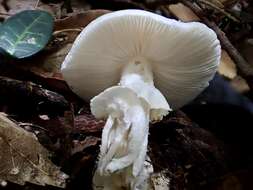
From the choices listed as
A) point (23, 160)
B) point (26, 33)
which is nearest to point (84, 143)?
point (23, 160)

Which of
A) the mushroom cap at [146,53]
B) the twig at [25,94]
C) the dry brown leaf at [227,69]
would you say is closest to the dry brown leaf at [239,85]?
the dry brown leaf at [227,69]

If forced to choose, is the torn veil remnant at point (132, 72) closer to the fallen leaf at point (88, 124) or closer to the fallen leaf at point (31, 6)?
the fallen leaf at point (88, 124)

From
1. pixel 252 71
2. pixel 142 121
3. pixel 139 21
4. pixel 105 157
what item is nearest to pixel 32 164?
pixel 105 157

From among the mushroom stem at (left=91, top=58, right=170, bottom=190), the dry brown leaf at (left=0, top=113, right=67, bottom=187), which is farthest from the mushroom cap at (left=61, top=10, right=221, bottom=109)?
the dry brown leaf at (left=0, top=113, right=67, bottom=187)

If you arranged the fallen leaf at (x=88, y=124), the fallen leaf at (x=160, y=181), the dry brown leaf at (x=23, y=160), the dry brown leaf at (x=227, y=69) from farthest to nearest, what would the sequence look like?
the dry brown leaf at (x=227, y=69) < the fallen leaf at (x=88, y=124) < the fallen leaf at (x=160, y=181) < the dry brown leaf at (x=23, y=160)

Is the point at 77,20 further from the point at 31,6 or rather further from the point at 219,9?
the point at 219,9

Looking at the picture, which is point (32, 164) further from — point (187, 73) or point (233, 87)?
point (233, 87)
